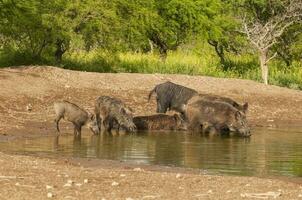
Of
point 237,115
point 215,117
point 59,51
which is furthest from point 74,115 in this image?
point 59,51

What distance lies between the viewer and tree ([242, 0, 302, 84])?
32.4m

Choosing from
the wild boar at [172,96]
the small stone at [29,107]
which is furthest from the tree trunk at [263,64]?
the small stone at [29,107]

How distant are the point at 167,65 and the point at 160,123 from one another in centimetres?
1313

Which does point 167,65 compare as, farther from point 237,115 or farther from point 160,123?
point 237,115

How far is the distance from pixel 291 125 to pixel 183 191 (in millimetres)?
13687

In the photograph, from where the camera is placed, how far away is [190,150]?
16.6 metres

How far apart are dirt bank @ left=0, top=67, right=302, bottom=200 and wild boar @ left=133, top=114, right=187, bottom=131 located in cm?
193

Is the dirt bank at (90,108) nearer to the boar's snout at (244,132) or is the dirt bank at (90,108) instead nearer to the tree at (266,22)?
the tree at (266,22)

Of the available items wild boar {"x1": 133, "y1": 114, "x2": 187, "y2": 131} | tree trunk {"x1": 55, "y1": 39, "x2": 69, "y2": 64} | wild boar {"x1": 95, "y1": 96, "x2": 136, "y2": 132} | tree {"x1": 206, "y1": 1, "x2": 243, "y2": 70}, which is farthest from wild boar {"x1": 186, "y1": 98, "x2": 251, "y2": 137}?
tree {"x1": 206, "y1": 1, "x2": 243, "y2": 70}

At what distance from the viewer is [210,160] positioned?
15109 millimetres

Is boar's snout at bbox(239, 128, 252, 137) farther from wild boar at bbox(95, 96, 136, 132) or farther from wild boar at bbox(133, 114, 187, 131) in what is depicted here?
wild boar at bbox(95, 96, 136, 132)

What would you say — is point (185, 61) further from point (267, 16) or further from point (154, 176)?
point (154, 176)

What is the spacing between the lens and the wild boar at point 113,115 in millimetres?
19812

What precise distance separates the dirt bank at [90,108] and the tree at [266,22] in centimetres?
336
